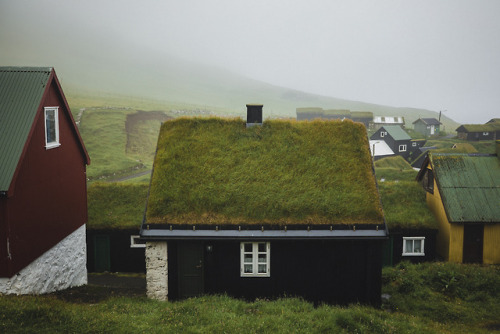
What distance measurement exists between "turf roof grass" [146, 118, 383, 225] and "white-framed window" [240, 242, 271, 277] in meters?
0.98

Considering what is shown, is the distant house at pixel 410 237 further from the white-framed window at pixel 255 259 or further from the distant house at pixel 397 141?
the distant house at pixel 397 141

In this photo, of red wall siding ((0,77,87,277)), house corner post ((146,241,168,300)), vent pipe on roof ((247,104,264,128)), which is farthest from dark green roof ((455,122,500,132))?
house corner post ((146,241,168,300))

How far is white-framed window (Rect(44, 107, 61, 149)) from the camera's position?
51.6 feet

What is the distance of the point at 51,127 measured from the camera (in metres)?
16.2

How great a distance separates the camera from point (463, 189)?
24328mm

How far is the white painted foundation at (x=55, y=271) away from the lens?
44.3ft

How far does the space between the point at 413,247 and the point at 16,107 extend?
73.0 ft

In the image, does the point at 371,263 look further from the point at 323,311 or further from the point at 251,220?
the point at 251,220

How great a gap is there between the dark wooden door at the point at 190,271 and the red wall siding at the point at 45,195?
5552mm

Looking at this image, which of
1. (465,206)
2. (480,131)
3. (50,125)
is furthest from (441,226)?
(480,131)

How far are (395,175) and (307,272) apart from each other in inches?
1519

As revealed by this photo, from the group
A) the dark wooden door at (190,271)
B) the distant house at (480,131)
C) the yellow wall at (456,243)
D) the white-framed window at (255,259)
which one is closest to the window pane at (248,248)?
the white-framed window at (255,259)

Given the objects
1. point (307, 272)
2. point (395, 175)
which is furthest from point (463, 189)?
point (395, 175)

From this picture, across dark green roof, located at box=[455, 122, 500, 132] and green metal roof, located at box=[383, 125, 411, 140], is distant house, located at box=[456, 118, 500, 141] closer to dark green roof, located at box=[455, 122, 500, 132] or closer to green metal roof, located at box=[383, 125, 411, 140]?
dark green roof, located at box=[455, 122, 500, 132]
